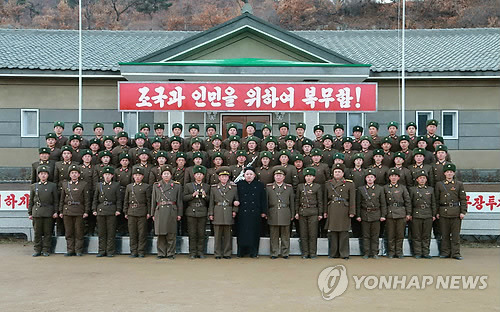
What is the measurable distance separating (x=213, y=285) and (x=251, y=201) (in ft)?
7.90

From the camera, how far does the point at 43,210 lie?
9.44 m

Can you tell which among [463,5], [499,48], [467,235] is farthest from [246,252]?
[463,5]

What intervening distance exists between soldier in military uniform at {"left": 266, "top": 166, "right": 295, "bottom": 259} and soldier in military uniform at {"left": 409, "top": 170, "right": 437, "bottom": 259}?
198 cm

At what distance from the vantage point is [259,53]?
1518 cm

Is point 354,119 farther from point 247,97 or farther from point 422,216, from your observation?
point 422,216

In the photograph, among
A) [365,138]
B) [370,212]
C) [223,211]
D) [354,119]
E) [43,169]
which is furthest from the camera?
[354,119]

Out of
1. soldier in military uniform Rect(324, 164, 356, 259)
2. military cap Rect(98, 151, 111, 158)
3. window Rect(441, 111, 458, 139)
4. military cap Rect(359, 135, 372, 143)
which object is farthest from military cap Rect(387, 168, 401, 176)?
window Rect(441, 111, 458, 139)

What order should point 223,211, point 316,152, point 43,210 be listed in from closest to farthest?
point 223,211
point 43,210
point 316,152

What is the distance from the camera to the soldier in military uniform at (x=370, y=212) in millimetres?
9320

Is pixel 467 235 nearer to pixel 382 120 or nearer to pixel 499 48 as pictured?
pixel 382 120

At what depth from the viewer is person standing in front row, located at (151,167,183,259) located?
9109 millimetres

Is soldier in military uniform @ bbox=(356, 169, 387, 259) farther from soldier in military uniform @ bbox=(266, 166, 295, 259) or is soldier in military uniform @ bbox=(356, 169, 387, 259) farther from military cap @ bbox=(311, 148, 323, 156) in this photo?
soldier in military uniform @ bbox=(266, 166, 295, 259)

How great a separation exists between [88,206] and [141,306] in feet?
12.4

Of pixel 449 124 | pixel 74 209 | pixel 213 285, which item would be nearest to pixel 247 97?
pixel 74 209
